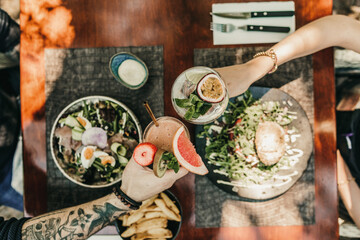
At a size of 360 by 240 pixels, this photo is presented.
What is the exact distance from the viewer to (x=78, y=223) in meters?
1.43

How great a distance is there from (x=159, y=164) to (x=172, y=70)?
2.37ft

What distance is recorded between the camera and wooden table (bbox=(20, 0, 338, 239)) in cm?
158

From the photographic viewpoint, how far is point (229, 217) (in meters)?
1.58

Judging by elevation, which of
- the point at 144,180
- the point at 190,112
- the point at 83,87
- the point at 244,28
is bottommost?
the point at 144,180

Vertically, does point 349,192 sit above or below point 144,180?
below

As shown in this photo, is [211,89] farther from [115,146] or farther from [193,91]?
[115,146]

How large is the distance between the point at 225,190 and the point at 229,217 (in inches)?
7.4

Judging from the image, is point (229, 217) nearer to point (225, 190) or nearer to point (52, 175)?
point (225, 190)

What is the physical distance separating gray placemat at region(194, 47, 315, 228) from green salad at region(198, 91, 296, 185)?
0.13 metres

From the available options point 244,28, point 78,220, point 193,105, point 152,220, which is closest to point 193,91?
point 193,105

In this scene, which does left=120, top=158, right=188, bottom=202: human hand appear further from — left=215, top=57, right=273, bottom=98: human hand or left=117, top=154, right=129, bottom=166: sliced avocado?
left=215, top=57, right=273, bottom=98: human hand

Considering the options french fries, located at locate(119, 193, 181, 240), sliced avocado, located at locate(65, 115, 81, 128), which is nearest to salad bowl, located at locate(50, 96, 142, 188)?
sliced avocado, located at locate(65, 115, 81, 128)

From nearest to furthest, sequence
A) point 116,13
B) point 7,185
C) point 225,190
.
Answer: point 225,190, point 116,13, point 7,185

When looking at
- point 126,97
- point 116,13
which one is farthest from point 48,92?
point 116,13
